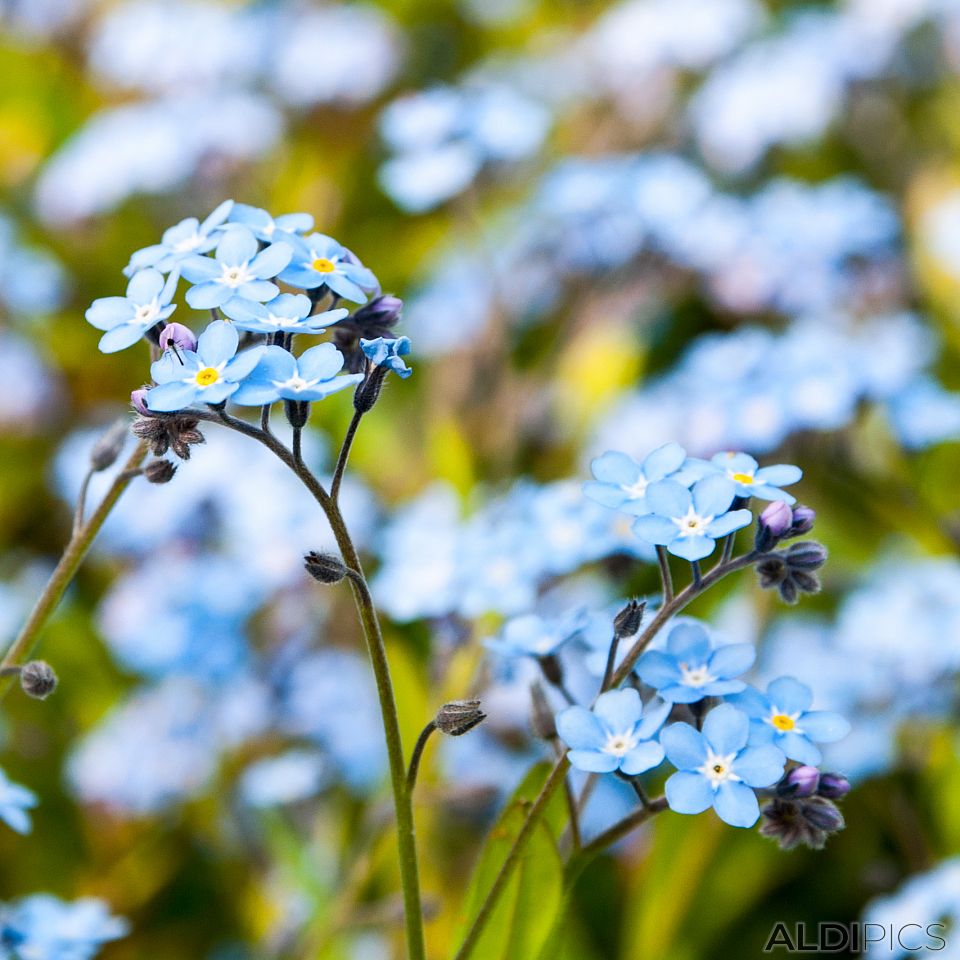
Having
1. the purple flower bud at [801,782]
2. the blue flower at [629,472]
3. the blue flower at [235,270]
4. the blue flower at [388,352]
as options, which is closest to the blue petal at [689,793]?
the purple flower bud at [801,782]

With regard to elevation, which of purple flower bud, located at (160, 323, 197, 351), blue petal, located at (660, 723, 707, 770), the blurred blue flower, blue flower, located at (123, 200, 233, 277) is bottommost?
the blurred blue flower

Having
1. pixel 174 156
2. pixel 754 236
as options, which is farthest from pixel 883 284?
pixel 174 156

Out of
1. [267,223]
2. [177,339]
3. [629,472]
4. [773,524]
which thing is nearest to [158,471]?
[177,339]

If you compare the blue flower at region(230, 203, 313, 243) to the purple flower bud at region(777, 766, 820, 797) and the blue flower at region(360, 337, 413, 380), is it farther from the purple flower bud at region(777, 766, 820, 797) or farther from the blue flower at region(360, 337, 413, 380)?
the purple flower bud at region(777, 766, 820, 797)

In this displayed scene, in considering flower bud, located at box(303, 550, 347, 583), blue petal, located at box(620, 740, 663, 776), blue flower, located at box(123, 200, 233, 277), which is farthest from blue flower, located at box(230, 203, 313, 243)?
blue petal, located at box(620, 740, 663, 776)

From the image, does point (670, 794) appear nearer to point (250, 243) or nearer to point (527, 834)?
point (527, 834)

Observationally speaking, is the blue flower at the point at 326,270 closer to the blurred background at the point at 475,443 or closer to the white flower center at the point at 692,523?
the white flower center at the point at 692,523

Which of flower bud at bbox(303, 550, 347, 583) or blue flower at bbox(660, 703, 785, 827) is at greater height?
flower bud at bbox(303, 550, 347, 583)
